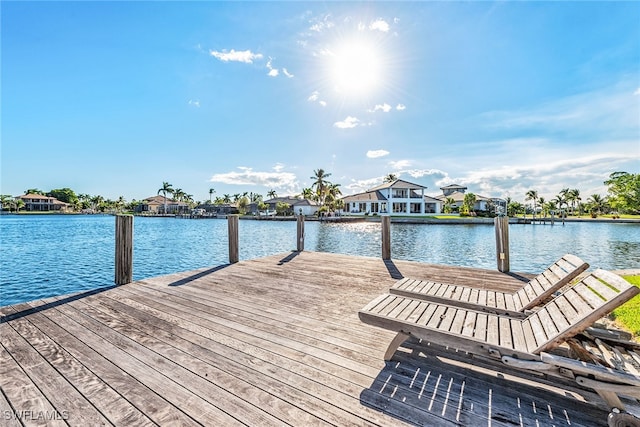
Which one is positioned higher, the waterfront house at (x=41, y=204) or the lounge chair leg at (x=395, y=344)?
the waterfront house at (x=41, y=204)

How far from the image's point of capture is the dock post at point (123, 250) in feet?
16.4

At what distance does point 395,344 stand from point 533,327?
1.11m

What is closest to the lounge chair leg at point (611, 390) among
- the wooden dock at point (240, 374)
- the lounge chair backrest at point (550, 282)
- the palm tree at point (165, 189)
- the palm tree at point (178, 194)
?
the wooden dock at point (240, 374)

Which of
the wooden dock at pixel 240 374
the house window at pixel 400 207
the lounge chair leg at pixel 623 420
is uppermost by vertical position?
the house window at pixel 400 207

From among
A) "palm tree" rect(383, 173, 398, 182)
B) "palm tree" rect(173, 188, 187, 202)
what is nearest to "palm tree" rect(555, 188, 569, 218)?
"palm tree" rect(383, 173, 398, 182)

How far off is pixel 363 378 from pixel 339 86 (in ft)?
44.4

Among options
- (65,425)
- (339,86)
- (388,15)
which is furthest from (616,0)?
(65,425)

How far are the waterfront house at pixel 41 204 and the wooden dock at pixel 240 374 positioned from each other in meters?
123

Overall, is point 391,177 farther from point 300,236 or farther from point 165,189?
point 165,189

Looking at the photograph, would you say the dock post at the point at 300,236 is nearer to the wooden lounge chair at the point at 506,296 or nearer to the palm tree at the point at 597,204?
the wooden lounge chair at the point at 506,296

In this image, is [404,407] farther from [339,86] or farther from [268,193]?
[268,193]

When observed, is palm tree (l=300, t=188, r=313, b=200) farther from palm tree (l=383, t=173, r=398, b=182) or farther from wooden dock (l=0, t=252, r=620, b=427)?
wooden dock (l=0, t=252, r=620, b=427)

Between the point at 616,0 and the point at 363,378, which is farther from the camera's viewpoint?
the point at 616,0

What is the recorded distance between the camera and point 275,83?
15.3 m
